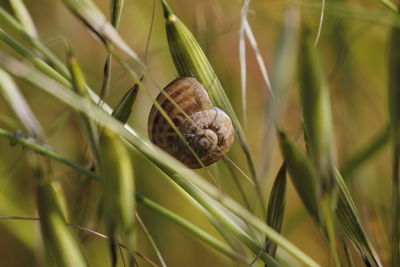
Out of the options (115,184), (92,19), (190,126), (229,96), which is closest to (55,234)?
(115,184)

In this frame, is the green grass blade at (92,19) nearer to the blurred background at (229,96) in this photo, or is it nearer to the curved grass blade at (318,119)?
the curved grass blade at (318,119)

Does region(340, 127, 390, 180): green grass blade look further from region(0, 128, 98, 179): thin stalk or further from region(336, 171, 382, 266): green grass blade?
region(0, 128, 98, 179): thin stalk

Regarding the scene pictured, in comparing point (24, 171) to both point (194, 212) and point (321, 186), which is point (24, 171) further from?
point (321, 186)

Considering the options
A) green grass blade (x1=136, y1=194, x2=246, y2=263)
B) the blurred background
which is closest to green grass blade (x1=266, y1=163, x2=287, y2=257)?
green grass blade (x1=136, y1=194, x2=246, y2=263)

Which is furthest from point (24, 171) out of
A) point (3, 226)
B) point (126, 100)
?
point (126, 100)

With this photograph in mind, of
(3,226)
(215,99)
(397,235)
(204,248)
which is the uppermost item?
(215,99)

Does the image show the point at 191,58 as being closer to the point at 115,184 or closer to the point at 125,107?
the point at 125,107

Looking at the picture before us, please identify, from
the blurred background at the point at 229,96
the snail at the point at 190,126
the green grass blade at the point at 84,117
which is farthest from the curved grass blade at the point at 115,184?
the blurred background at the point at 229,96
